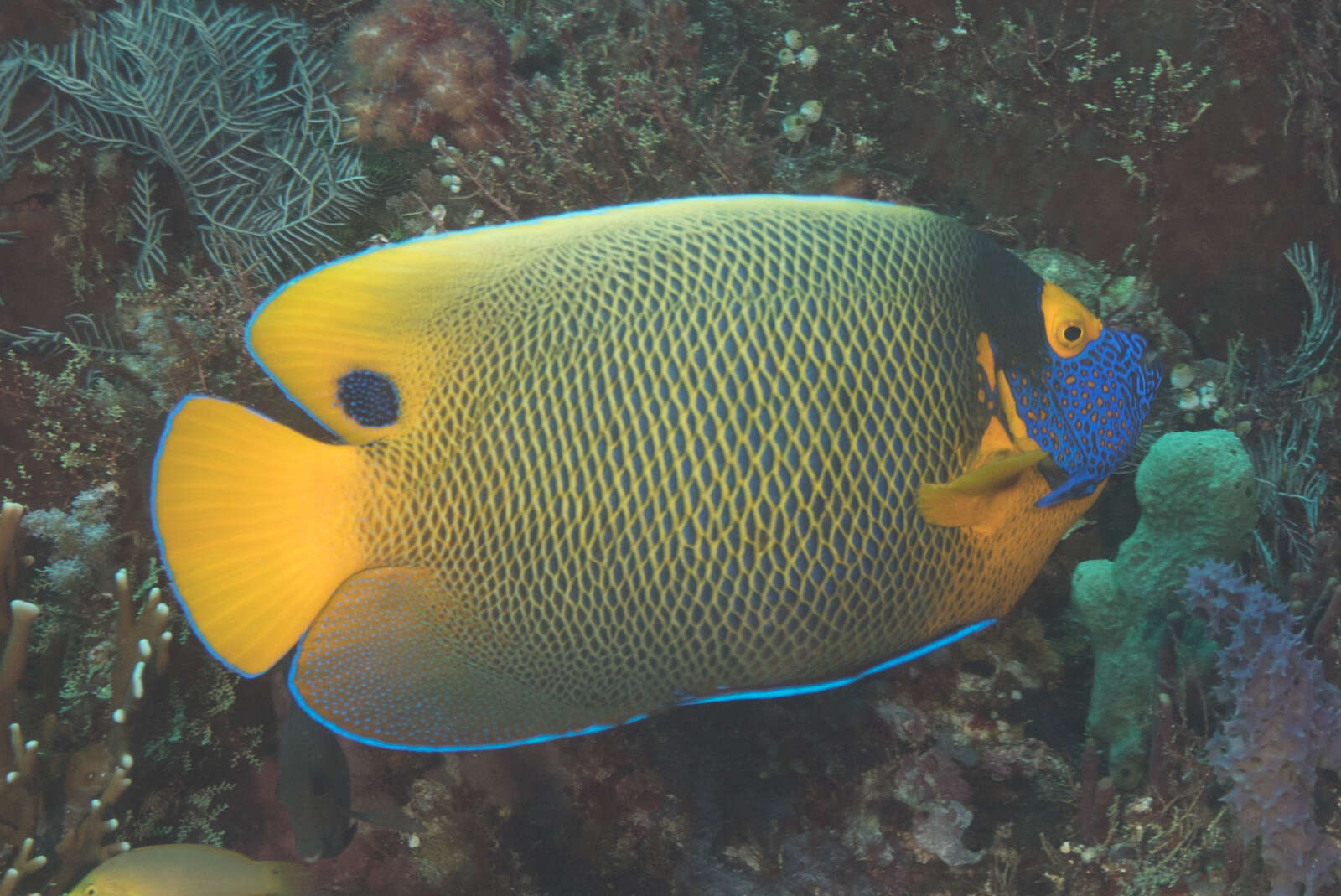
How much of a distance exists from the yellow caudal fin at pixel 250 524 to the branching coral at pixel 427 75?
6.95 feet

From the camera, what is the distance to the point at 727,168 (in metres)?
2.87

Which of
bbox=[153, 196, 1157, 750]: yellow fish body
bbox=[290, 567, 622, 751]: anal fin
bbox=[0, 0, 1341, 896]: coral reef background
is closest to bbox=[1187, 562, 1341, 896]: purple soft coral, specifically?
bbox=[0, 0, 1341, 896]: coral reef background

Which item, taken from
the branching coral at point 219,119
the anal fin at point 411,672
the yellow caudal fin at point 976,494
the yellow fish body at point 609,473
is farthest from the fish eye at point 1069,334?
the branching coral at point 219,119

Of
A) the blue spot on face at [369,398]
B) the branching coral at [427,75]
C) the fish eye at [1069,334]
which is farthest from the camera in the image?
the branching coral at [427,75]

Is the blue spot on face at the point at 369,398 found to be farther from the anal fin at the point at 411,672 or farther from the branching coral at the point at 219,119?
the branching coral at the point at 219,119

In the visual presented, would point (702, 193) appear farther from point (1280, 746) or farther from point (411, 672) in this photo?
point (1280, 746)

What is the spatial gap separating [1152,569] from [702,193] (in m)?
1.97

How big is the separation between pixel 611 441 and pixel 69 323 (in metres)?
2.85

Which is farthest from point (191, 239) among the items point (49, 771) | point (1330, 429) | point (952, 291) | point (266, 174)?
point (1330, 429)

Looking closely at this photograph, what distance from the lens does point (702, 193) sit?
2.97 metres

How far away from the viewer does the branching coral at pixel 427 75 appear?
3.13m

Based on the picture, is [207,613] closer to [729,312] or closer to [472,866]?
[729,312]

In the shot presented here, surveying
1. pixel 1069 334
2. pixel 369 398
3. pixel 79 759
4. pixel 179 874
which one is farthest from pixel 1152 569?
pixel 79 759

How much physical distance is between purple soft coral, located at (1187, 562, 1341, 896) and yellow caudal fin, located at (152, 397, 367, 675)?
1969 mm
